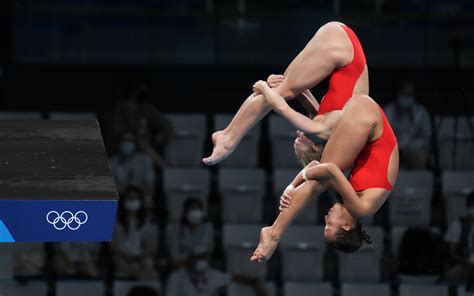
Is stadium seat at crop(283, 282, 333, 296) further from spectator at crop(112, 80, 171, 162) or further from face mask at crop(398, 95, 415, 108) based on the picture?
face mask at crop(398, 95, 415, 108)

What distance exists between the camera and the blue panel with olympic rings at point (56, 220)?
8.77 metres

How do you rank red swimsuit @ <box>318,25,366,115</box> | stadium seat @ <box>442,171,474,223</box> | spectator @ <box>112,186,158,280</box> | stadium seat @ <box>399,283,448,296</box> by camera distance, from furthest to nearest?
stadium seat @ <box>442,171,474,223</box>
spectator @ <box>112,186,158,280</box>
stadium seat @ <box>399,283,448,296</box>
red swimsuit @ <box>318,25,366,115</box>

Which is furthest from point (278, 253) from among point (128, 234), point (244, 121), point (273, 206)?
point (244, 121)

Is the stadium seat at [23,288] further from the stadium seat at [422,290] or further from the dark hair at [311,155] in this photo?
the dark hair at [311,155]

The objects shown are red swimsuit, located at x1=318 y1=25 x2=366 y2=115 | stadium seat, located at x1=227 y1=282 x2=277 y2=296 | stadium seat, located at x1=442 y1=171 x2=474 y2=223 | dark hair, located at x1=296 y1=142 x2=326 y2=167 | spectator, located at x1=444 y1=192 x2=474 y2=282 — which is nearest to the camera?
red swimsuit, located at x1=318 y1=25 x2=366 y2=115

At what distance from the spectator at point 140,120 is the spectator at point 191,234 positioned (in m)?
1.10

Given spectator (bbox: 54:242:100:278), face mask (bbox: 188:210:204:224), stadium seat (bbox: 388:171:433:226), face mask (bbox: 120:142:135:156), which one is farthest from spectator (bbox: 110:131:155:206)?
stadium seat (bbox: 388:171:433:226)

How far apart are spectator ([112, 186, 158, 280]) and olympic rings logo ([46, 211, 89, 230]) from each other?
583 centimetres

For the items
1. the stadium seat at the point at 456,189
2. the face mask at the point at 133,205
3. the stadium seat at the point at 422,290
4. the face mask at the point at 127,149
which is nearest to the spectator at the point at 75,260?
the face mask at the point at 133,205

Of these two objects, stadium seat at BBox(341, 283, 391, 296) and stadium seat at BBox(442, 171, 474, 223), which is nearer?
stadium seat at BBox(341, 283, 391, 296)

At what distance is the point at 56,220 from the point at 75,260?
601cm

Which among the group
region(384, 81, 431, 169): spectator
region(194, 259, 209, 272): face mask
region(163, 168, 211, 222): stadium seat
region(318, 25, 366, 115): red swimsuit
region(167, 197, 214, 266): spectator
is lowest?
region(194, 259, 209, 272): face mask

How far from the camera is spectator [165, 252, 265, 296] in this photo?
570 inches

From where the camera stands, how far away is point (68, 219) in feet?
29.1
